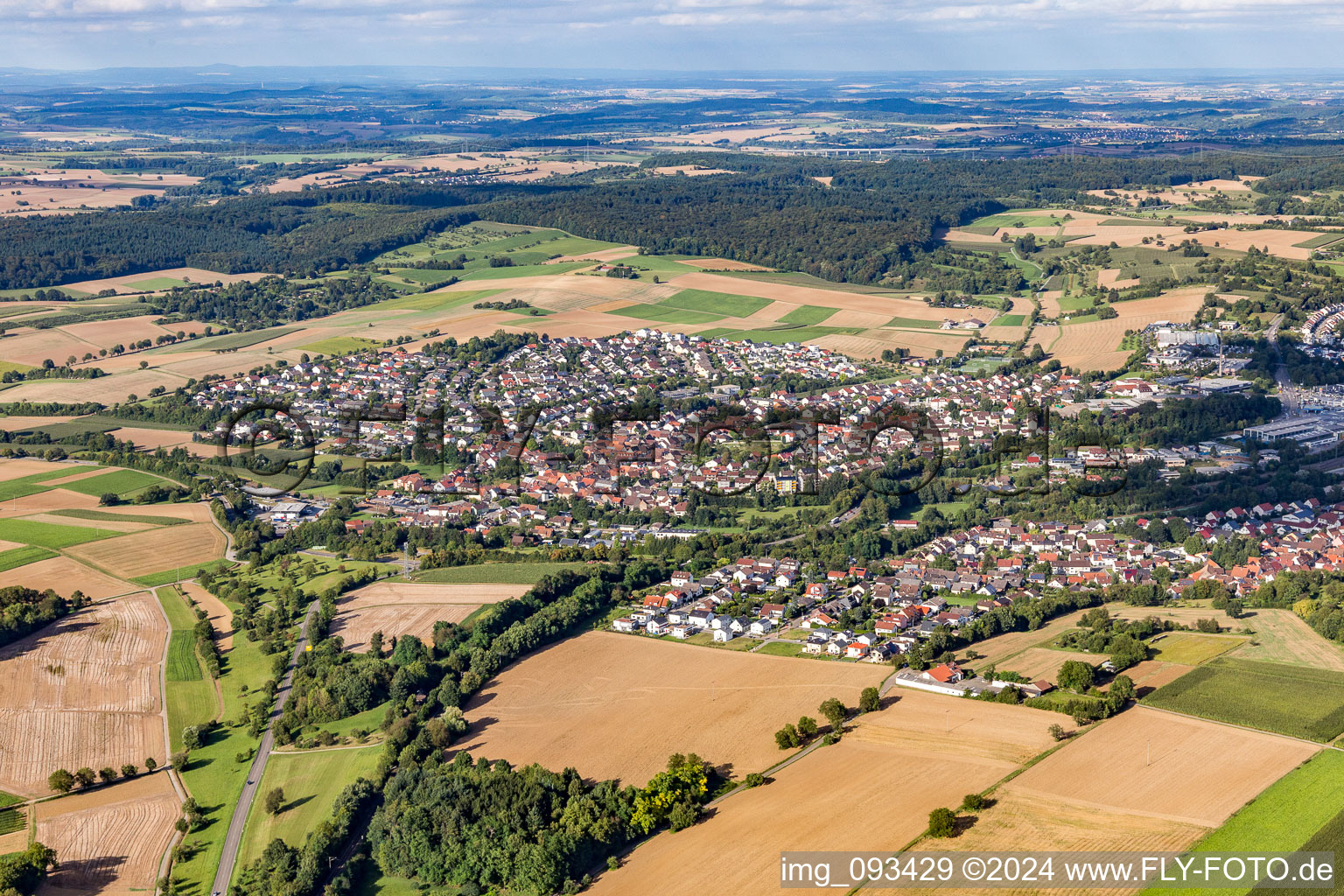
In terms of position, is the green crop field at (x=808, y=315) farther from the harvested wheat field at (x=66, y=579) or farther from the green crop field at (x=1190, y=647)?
the harvested wheat field at (x=66, y=579)

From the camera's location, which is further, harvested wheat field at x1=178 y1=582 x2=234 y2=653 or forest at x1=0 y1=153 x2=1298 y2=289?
forest at x1=0 y1=153 x2=1298 y2=289

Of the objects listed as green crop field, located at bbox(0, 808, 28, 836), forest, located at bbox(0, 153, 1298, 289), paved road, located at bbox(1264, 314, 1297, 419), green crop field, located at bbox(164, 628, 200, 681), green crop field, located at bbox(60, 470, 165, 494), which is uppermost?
forest, located at bbox(0, 153, 1298, 289)

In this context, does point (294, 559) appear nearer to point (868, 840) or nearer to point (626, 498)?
point (626, 498)

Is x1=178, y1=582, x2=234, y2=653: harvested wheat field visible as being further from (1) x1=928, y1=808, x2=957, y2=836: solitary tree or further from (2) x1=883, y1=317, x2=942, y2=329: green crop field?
(2) x1=883, y1=317, x2=942, y2=329: green crop field

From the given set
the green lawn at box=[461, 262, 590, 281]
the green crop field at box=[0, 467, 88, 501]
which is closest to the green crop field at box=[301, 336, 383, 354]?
the green lawn at box=[461, 262, 590, 281]

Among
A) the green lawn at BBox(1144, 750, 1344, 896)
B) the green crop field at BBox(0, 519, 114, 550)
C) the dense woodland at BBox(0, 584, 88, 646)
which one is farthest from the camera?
the green crop field at BBox(0, 519, 114, 550)

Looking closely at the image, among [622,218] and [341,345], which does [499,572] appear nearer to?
[341,345]

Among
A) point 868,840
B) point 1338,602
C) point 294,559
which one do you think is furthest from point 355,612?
point 1338,602
